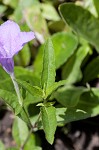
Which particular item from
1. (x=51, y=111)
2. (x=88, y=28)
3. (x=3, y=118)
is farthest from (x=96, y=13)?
(x=51, y=111)

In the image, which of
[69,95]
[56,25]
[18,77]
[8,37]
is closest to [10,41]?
[8,37]

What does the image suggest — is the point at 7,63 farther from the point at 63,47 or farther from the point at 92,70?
the point at 92,70

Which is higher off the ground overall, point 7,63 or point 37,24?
point 7,63

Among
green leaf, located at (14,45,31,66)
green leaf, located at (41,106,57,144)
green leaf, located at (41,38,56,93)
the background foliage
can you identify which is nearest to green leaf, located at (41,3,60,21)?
the background foliage

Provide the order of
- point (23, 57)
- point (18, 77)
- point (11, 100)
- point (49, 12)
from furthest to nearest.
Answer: point (49, 12) → point (23, 57) → point (18, 77) → point (11, 100)

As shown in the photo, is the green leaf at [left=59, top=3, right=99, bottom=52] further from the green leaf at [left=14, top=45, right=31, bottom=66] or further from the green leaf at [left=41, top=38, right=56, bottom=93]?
the green leaf at [left=41, top=38, right=56, bottom=93]

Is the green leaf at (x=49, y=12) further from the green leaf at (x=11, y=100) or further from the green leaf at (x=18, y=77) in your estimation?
the green leaf at (x=11, y=100)
